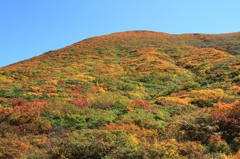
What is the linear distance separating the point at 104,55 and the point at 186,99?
3123cm

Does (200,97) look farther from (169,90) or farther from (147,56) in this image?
(147,56)

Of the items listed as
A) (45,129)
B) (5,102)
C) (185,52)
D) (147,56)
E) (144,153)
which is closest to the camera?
(144,153)

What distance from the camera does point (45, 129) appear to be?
14.1 m

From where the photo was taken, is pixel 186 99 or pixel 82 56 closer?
pixel 186 99

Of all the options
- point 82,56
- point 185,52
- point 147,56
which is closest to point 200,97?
point 147,56

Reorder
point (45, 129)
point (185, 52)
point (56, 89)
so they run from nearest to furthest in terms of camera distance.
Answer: point (45, 129) → point (56, 89) → point (185, 52)

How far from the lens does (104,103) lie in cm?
1939

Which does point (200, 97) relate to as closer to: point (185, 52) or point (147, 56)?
point (147, 56)

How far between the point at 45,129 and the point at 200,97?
1306 centimetres

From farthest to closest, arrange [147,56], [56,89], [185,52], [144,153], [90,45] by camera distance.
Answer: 1. [90,45]
2. [185,52]
3. [147,56]
4. [56,89]
5. [144,153]

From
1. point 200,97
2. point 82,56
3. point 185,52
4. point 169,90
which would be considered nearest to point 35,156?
point 200,97

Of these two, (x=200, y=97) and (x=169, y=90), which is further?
(x=169, y=90)

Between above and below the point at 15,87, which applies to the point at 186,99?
below

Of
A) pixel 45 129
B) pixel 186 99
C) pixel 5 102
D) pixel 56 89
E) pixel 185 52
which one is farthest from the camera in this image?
pixel 185 52
